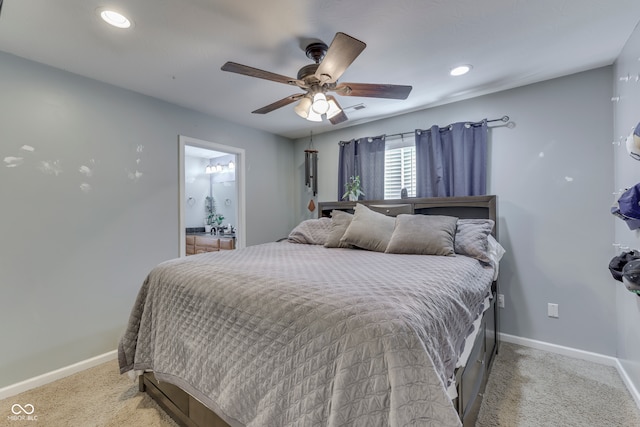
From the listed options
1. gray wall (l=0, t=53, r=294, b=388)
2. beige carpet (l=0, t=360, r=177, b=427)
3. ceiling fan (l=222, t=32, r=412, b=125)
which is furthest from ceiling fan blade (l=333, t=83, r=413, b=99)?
beige carpet (l=0, t=360, r=177, b=427)

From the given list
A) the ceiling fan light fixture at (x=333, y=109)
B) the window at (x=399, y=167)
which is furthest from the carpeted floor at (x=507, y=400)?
the ceiling fan light fixture at (x=333, y=109)

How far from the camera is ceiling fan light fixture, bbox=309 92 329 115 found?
6.07ft

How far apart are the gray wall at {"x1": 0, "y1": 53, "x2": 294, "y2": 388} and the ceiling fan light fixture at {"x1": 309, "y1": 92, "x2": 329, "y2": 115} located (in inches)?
74.8

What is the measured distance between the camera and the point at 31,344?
2098mm

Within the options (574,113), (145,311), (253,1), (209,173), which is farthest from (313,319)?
(209,173)

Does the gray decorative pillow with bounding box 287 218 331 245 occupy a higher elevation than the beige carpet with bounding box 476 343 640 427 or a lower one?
higher

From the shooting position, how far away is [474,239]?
7.10ft

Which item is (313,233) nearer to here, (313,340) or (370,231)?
(370,231)

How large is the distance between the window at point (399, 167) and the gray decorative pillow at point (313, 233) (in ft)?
3.01

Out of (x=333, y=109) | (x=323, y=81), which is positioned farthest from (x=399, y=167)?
(x=323, y=81)

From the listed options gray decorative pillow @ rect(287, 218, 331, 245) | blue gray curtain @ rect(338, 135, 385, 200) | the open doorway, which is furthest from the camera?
the open doorway

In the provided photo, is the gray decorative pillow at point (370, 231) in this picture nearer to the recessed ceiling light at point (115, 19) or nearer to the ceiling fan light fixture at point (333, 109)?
the ceiling fan light fixture at point (333, 109)

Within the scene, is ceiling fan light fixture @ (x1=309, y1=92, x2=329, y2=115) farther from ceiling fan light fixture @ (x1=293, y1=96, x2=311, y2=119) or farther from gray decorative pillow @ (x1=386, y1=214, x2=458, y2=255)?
gray decorative pillow @ (x1=386, y1=214, x2=458, y2=255)

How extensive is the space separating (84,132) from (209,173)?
3474 millimetres
